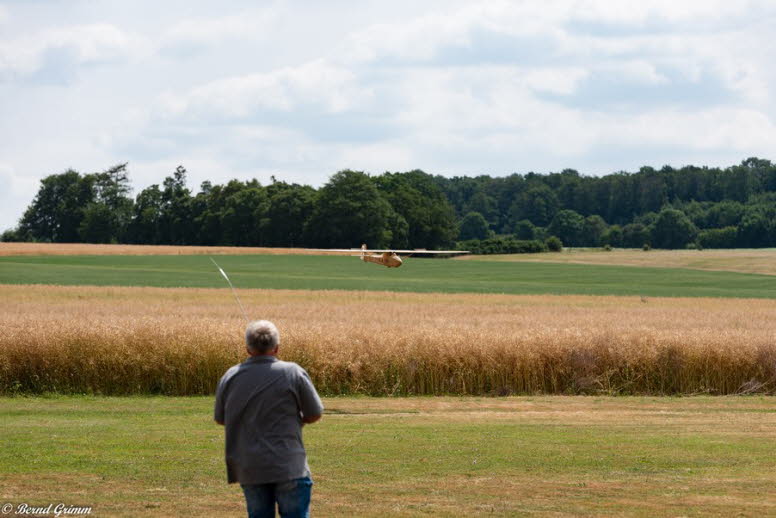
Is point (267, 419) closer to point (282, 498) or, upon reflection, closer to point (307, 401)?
point (307, 401)

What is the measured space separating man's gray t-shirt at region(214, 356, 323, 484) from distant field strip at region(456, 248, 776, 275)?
288 feet

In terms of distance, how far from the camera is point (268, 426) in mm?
7840

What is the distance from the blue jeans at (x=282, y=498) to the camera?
7.74m

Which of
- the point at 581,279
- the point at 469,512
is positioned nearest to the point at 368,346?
the point at 469,512

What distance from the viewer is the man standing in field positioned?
7.76m

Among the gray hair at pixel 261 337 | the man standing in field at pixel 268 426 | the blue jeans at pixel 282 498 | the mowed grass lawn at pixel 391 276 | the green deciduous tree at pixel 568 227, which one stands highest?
the green deciduous tree at pixel 568 227

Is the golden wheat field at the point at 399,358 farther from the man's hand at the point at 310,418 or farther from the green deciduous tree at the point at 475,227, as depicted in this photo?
the green deciduous tree at the point at 475,227

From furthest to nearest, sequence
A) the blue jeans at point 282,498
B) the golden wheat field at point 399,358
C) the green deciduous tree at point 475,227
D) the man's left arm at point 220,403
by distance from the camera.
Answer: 1. the green deciduous tree at point 475,227
2. the golden wheat field at point 399,358
3. the man's left arm at point 220,403
4. the blue jeans at point 282,498

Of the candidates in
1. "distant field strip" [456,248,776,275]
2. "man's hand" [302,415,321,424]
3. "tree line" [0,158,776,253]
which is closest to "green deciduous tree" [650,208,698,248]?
"tree line" [0,158,776,253]

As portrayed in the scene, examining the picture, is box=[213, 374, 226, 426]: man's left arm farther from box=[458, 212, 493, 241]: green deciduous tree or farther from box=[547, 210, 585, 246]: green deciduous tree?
box=[547, 210, 585, 246]: green deciduous tree

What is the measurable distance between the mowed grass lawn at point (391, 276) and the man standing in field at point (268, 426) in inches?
2368

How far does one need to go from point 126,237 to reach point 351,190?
5977cm

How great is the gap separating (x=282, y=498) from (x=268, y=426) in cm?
52

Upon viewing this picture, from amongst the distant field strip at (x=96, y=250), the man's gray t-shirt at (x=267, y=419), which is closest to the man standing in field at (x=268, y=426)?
the man's gray t-shirt at (x=267, y=419)
